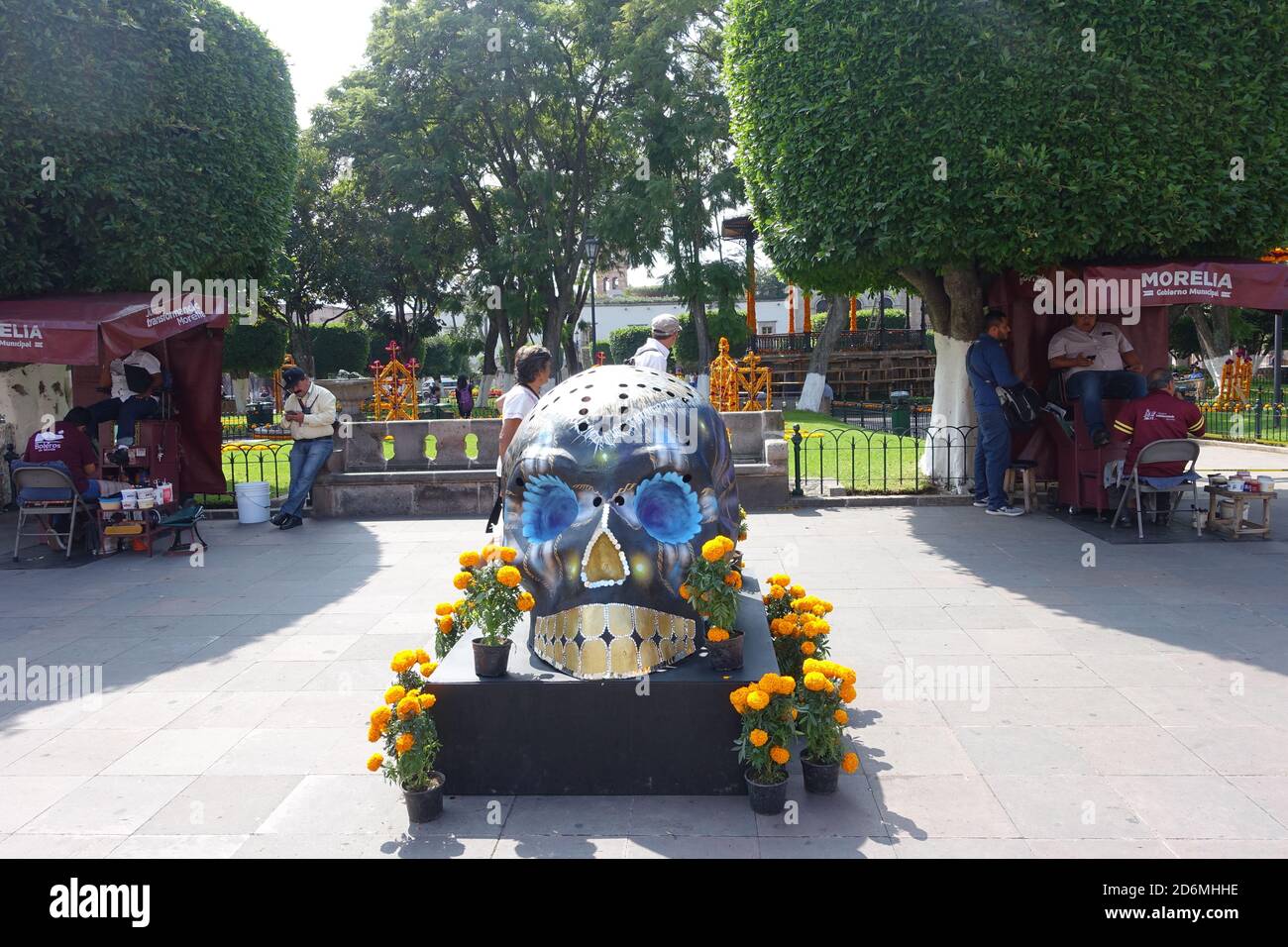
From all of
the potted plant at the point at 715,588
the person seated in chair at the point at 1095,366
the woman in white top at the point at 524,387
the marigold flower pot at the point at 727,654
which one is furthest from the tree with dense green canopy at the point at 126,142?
the person seated in chair at the point at 1095,366

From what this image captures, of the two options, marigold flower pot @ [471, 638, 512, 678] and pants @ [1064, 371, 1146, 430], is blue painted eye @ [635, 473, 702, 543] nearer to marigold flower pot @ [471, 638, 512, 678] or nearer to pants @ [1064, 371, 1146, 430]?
marigold flower pot @ [471, 638, 512, 678]

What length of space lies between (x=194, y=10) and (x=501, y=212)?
1761 centimetres

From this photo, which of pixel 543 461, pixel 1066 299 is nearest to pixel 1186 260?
pixel 1066 299

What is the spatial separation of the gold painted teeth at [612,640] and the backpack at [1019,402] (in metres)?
7.76

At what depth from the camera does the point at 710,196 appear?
26812 mm

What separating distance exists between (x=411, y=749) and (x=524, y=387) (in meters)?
3.17

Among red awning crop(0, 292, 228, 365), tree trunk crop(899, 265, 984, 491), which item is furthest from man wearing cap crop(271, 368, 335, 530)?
tree trunk crop(899, 265, 984, 491)

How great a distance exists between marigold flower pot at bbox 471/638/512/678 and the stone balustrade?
749 cm

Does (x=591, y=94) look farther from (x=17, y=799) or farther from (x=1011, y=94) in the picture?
(x=17, y=799)

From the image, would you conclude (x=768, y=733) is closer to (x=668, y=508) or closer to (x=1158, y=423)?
(x=668, y=508)

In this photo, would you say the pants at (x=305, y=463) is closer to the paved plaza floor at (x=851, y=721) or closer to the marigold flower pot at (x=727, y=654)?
the paved plaza floor at (x=851, y=721)

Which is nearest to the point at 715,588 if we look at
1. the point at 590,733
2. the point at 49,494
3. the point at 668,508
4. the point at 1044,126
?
the point at 668,508

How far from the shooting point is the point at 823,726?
14.0ft
